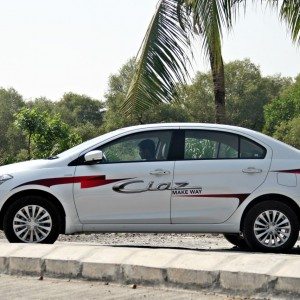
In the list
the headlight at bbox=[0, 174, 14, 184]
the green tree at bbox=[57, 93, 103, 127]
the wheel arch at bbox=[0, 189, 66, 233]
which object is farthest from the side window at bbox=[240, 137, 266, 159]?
the green tree at bbox=[57, 93, 103, 127]

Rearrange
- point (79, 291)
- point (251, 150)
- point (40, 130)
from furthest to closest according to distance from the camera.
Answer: point (40, 130), point (251, 150), point (79, 291)

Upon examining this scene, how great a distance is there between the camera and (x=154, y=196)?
36.2 ft

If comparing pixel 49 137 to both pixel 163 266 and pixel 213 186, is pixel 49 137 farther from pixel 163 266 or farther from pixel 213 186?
pixel 163 266

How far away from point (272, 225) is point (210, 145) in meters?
1.17

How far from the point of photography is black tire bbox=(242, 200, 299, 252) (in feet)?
35.7

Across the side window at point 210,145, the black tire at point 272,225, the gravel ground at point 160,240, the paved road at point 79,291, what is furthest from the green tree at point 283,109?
the paved road at point 79,291

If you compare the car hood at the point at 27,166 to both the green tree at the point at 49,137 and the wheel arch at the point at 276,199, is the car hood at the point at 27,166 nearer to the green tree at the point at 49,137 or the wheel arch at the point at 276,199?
the wheel arch at the point at 276,199

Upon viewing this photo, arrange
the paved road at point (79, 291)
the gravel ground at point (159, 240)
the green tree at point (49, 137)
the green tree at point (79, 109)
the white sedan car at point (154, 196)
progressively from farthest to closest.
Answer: the green tree at point (79, 109)
the green tree at point (49, 137)
the gravel ground at point (159, 240)
the white sedan car at point (154, 196)
the paved road at point (79, 291)

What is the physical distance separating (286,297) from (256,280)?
32 centimetres

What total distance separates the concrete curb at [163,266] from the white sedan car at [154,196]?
1359 millimetres

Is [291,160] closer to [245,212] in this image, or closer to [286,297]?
[245,212]

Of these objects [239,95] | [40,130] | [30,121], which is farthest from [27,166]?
[239,95]

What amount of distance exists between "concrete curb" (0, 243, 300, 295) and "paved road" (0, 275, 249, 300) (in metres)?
0.10

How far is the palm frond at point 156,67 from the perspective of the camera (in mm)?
17156
